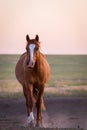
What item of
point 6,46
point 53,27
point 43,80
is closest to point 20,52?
point 6,46

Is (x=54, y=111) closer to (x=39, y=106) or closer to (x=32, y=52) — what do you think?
(x=39, y=106)

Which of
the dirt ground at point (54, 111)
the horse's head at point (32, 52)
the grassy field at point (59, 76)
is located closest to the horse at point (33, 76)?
the horse's head at point (32, 52)

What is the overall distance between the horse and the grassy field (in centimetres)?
48

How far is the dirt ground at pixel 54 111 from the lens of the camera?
4.58 metres

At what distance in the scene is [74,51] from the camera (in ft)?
16.8

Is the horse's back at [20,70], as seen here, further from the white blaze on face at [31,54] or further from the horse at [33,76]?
the white blaze on face at [31,54]

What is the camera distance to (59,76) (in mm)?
5094

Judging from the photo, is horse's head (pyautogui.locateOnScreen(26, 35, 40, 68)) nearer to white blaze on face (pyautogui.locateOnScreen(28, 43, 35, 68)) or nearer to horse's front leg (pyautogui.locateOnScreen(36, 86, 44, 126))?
white blaze on face (pyautogui.locateOnScreen(28, 43, 35, 68))

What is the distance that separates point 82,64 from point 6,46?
39.3 inches

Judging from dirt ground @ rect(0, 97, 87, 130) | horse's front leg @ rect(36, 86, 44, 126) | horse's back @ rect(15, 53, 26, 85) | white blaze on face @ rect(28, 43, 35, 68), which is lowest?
dirt ground @ rect(0, 97, 87, 130)

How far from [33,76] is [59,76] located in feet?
3.07

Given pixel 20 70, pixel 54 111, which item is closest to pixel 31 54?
pixel 20 70

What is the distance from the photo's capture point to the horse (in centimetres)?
404

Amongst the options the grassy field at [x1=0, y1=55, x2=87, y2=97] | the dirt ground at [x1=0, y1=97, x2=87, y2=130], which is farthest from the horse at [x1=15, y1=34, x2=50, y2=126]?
the grassy field at [x1=0, y1=55, x2=87, y2=97]
